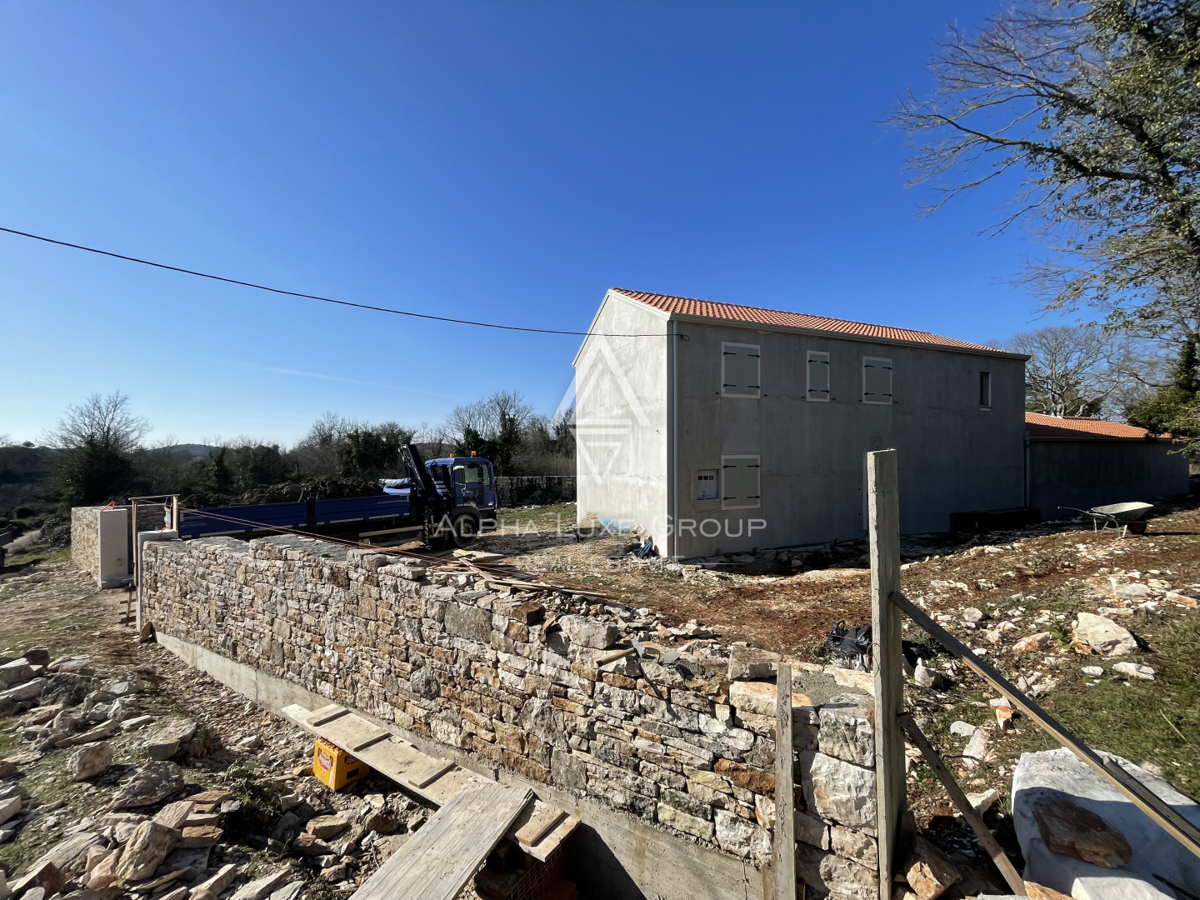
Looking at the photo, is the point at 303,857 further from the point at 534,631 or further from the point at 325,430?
the point at 325,430

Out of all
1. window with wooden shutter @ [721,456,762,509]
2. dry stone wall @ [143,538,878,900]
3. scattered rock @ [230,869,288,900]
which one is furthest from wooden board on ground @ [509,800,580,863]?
window with wooden shutter @ [721,456,762,509]

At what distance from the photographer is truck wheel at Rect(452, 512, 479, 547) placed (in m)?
14.1

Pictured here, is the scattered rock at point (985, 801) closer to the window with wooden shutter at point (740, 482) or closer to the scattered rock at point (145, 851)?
the scattered rock at point (145, 851)

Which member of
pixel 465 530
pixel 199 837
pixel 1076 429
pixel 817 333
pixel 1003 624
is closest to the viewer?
pixel 199 837

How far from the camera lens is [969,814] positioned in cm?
227

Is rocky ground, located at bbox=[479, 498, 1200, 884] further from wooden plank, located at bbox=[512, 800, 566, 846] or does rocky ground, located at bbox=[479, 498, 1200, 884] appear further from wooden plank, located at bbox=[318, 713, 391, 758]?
wooden plank, located at bbox=[318, 713, 391, 758]

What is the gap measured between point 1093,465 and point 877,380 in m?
11.3

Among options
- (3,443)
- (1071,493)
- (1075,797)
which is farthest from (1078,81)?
(3,443)

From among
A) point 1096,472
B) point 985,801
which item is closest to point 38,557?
Result: point 985,801

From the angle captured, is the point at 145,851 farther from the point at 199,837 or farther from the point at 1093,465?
the point at 1093,465

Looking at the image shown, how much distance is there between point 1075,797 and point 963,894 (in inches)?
28.9

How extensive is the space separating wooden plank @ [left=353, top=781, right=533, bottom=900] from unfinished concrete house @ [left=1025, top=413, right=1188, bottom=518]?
1910cm

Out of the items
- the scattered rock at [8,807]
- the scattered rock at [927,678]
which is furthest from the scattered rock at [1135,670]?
the scattered rock at [8,807]

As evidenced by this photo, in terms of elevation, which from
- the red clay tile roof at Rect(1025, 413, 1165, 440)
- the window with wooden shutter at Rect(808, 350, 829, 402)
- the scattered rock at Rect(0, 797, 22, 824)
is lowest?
the scattered rock at Rect(0, 797, 22, 824)
